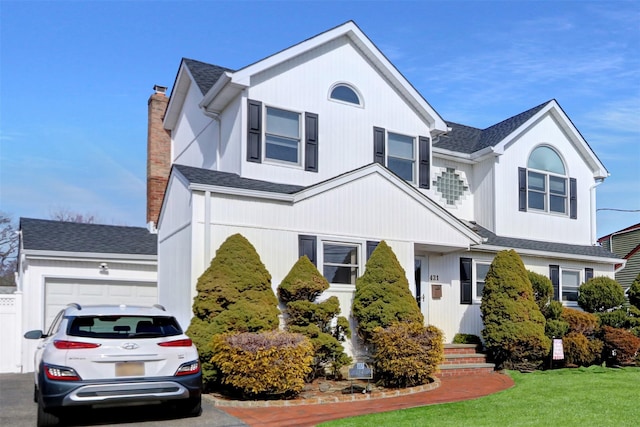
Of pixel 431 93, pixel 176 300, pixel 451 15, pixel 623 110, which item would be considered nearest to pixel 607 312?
pixel 623 110

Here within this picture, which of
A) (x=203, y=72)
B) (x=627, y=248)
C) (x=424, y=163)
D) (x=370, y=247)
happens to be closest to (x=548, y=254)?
(x=424, y=163)

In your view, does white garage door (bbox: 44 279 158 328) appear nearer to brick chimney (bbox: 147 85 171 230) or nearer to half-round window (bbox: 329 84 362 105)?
brick chimney (bbox: 147 85 171 230)

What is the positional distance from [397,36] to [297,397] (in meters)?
8.81

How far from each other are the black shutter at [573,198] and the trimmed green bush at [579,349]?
518 cm

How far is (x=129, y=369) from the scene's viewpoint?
7637 millimetres

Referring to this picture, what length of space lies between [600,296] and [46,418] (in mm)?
14917

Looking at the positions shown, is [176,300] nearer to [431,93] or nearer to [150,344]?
[150,344]

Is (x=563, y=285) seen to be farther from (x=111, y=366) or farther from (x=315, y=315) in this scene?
(x=111, y=366)

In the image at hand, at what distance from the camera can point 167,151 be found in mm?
19578

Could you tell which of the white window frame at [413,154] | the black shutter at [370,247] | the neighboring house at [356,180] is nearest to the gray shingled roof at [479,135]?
the neighboring house at [356,180]

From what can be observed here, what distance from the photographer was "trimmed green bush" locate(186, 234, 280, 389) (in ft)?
35.1

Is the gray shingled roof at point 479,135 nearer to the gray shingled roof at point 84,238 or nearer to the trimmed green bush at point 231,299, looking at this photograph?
the trimmed green bush at point 231,299

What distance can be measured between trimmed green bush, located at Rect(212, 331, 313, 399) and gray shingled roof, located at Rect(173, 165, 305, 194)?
354cm

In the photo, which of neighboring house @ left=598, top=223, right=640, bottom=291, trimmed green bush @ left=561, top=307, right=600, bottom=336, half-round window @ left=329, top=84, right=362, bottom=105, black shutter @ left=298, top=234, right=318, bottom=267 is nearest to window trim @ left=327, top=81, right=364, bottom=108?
half-round window @ left=329, top=84, right=362, bottom=105
